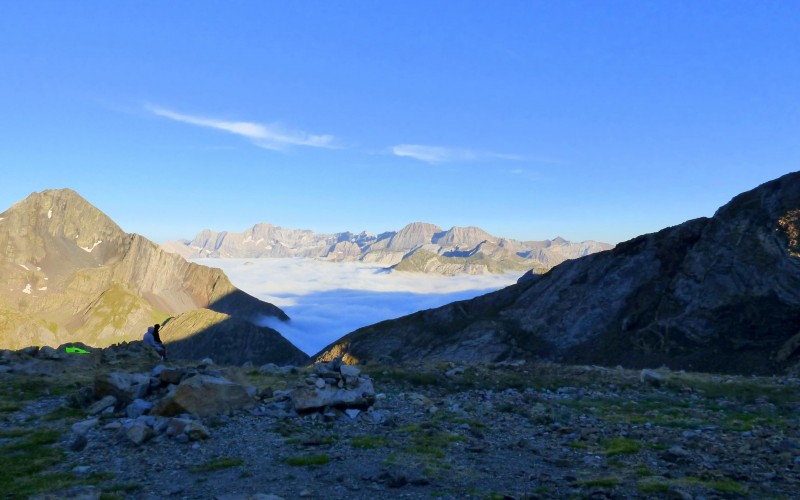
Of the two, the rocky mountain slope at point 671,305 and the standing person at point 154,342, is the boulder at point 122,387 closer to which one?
the standing person at point 154,342

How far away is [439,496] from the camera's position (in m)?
13.0

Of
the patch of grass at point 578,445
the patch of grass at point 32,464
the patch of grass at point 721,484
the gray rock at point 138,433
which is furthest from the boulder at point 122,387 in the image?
the patch of grass at point 721,484

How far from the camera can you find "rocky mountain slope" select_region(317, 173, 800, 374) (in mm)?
75438

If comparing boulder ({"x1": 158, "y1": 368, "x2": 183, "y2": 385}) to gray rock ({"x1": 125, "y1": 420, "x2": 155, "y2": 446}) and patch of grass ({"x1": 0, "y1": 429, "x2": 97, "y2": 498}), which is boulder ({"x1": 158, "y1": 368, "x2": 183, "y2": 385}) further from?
gray rock ({"x1": 125, "y1": 420, "x2": 155, "y2": 446})

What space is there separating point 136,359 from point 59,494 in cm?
2853

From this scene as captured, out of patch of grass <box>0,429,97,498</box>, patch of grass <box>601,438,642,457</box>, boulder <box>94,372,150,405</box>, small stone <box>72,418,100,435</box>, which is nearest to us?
patch of grass <box>0,429,97,498</box>

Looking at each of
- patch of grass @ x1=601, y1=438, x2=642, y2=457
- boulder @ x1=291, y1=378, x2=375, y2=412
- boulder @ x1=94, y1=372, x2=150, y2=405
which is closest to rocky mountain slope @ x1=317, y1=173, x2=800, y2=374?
patch of grass @ x1=601, y1=438, x2=642, y2=457

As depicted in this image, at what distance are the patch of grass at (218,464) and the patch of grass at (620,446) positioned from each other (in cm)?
1139

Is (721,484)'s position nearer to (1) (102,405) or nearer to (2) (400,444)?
(2) (400,444)

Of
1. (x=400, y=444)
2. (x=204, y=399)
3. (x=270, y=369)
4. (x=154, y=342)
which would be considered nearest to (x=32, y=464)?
(x=204, y=399)

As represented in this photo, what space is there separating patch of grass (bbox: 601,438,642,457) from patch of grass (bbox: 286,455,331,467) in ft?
28.8

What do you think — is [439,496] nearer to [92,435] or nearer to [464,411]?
[464,411]

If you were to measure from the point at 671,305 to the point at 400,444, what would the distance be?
8520 cm

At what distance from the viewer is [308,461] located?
15.9 metres
